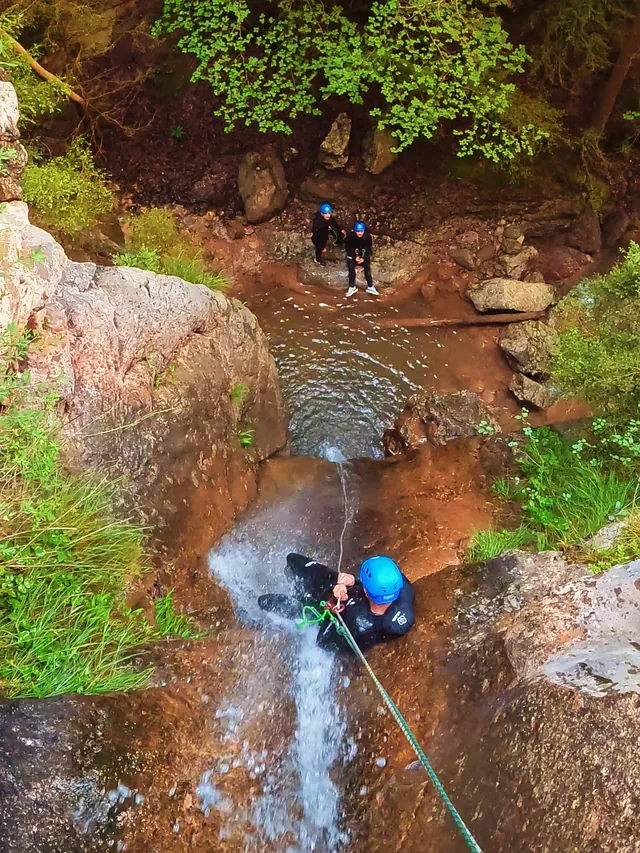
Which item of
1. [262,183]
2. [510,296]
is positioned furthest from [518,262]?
[262,183]

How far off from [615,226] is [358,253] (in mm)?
4367

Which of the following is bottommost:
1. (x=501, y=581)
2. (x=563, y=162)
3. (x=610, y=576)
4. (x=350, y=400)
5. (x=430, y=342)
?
(x=350, y=400)

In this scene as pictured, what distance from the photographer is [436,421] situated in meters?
6.73

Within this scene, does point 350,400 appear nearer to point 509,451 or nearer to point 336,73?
point 509,451

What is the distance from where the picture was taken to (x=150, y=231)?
7.38 meters

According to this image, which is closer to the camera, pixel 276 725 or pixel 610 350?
pixel 276 725

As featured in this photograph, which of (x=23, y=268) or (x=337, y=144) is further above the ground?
(x=337, y=144)

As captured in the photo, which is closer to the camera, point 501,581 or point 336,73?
point 501,581

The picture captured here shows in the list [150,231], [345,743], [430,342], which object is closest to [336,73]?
[150,231]

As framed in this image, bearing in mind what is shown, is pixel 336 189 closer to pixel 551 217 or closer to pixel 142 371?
pixel 551 217

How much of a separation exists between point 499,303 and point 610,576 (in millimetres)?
5884

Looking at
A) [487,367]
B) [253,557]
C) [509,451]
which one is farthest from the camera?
[487,367]

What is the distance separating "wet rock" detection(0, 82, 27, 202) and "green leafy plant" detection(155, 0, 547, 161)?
3751 mm

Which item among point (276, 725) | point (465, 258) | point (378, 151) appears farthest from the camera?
point (465, 258)
